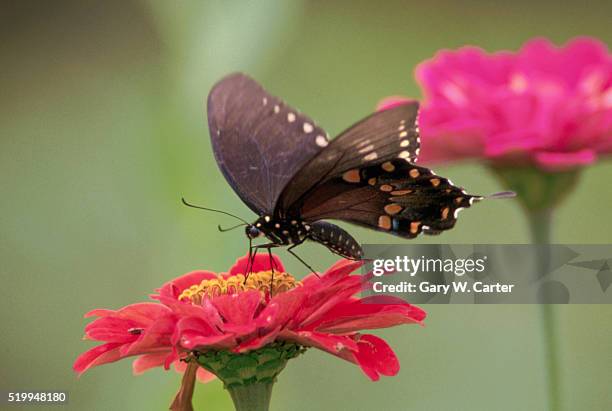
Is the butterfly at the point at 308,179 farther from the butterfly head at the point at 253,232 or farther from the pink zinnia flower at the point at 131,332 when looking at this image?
→ the pink zinnia flower at the point at 131,332

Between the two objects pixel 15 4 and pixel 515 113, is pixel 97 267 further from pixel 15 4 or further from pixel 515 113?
pixel 515 113

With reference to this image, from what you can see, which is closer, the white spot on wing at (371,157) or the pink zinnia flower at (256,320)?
the pink zinnia flower at (256,320)

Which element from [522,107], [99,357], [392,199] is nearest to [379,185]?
[392,199]

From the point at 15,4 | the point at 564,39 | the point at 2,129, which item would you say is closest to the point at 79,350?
the point at 2,129

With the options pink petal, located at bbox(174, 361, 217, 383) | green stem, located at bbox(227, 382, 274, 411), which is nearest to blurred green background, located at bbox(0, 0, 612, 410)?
pink petal, located at bbox(174, 361, 217, 383)

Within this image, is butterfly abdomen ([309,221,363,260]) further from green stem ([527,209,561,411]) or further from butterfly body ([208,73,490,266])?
green stem ([527,209,561,411])

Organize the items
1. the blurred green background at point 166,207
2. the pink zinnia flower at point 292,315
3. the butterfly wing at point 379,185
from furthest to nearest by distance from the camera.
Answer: the blurred green background at point 166,207 < the butterfly wing at point 379,185 < the pink zinnia flower at point 292,315

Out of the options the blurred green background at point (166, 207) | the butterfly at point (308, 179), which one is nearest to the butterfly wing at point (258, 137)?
the butterfly at point (308, 179)
